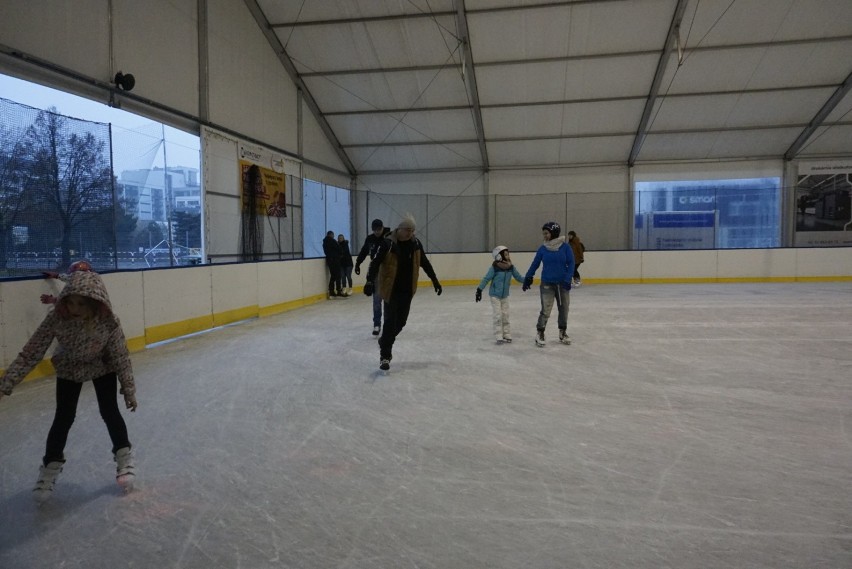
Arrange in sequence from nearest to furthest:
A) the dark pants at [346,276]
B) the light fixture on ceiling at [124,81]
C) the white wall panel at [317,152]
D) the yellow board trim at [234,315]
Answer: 1. the yellow board trim at [234,315]
2. the light fixture on ceiling at [124,81]
3. the dark pants at [346,276]
4. the white wall panel at [317,152]

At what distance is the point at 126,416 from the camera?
179 inches

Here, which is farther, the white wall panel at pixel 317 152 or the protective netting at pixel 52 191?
the white wall panel at pixel 317 152

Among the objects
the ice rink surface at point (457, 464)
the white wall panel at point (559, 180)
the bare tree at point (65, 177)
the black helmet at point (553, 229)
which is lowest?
the ice rink surface at point (457, 464)

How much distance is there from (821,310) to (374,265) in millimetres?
9274

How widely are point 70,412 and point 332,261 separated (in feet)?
37.7

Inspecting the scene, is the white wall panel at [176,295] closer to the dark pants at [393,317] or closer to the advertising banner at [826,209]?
the dark pants at [393,317]

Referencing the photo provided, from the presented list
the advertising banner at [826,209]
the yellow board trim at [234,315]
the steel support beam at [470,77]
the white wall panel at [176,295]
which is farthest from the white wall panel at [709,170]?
the white wall panel at [176,295]

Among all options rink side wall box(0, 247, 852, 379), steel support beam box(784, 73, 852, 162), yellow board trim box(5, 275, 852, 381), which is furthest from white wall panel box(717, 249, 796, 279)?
steel support beam box(784, 73, 852, 162)

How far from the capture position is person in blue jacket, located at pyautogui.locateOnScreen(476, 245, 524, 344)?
7664 mm

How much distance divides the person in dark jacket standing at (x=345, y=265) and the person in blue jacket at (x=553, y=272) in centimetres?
800

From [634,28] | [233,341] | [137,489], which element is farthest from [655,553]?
[634,28]

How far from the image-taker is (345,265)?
14.9 meters

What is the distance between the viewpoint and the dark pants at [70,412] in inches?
120

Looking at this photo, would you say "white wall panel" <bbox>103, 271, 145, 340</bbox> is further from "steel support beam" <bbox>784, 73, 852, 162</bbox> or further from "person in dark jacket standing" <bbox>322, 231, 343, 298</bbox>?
"steel support beam" <bbox>784, 73, 852, 162</bbox>
